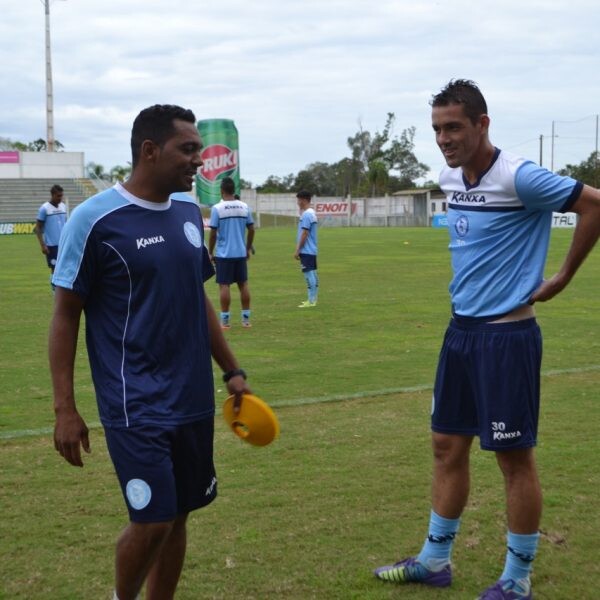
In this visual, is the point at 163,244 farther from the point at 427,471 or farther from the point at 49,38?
the point at 49,38

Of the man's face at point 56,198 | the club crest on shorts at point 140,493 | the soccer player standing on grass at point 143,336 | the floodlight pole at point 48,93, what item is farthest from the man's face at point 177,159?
the floodlight pole at point 48,93

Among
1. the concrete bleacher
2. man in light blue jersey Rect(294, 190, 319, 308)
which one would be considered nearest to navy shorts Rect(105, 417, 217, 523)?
man in light blue jersey Rect(294, 190, 319, 308)

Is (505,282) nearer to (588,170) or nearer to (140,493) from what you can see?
(140,493)

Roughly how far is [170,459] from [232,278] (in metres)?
9.99

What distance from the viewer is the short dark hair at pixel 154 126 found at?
3.71 metres

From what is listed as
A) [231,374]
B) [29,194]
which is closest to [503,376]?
[231,374]

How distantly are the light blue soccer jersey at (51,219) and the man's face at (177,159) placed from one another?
1510 cm

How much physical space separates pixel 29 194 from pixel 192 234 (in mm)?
63498

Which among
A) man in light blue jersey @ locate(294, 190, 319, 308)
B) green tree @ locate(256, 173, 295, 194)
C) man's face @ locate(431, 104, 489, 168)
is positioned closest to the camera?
man's face @ locate(431, 104, 489, 168)

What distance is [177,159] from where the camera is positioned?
146 inches

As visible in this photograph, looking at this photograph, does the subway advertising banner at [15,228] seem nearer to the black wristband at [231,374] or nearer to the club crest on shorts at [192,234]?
the black wristband at [231,374]

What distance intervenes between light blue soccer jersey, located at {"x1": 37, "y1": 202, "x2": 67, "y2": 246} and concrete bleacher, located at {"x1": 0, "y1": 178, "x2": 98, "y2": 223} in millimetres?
42356

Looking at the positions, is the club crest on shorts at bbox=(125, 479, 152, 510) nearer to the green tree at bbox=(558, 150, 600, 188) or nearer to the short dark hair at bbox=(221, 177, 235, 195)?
the short dark hair at bbox=(221, 177, 235, 195)

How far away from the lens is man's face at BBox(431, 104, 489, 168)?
4230 mm
